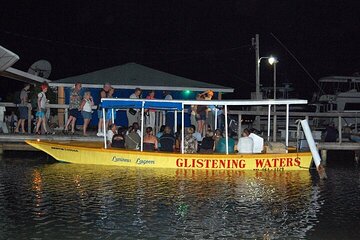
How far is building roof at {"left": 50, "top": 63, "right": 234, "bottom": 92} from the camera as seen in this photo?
28.6 meters

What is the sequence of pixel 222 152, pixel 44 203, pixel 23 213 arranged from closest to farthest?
1. pixel 23 213
2. pixel 44 203
3. pixel 222 152

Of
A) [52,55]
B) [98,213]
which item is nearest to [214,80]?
[52,55]

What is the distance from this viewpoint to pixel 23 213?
12.3 metres

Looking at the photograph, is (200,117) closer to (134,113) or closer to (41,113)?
(134,113)

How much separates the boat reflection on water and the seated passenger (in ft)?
3.32

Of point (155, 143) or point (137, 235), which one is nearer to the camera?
point (137, 235)

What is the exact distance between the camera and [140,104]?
1955 cm

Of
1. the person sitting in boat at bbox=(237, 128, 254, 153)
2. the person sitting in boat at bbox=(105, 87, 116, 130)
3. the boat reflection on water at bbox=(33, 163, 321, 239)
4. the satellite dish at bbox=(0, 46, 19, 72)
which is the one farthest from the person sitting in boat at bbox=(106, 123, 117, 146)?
the person sitting in boat at bbox=(237, 128, 254, 153)

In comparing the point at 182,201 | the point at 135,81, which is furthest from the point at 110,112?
the point at 182,201

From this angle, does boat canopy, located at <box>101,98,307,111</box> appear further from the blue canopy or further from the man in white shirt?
the man in white shirt

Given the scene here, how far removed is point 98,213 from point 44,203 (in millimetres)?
1643

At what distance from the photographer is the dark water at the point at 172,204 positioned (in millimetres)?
11086

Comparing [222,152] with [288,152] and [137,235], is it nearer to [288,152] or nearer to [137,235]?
[288,152]

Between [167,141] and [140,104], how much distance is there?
1.56 metres
